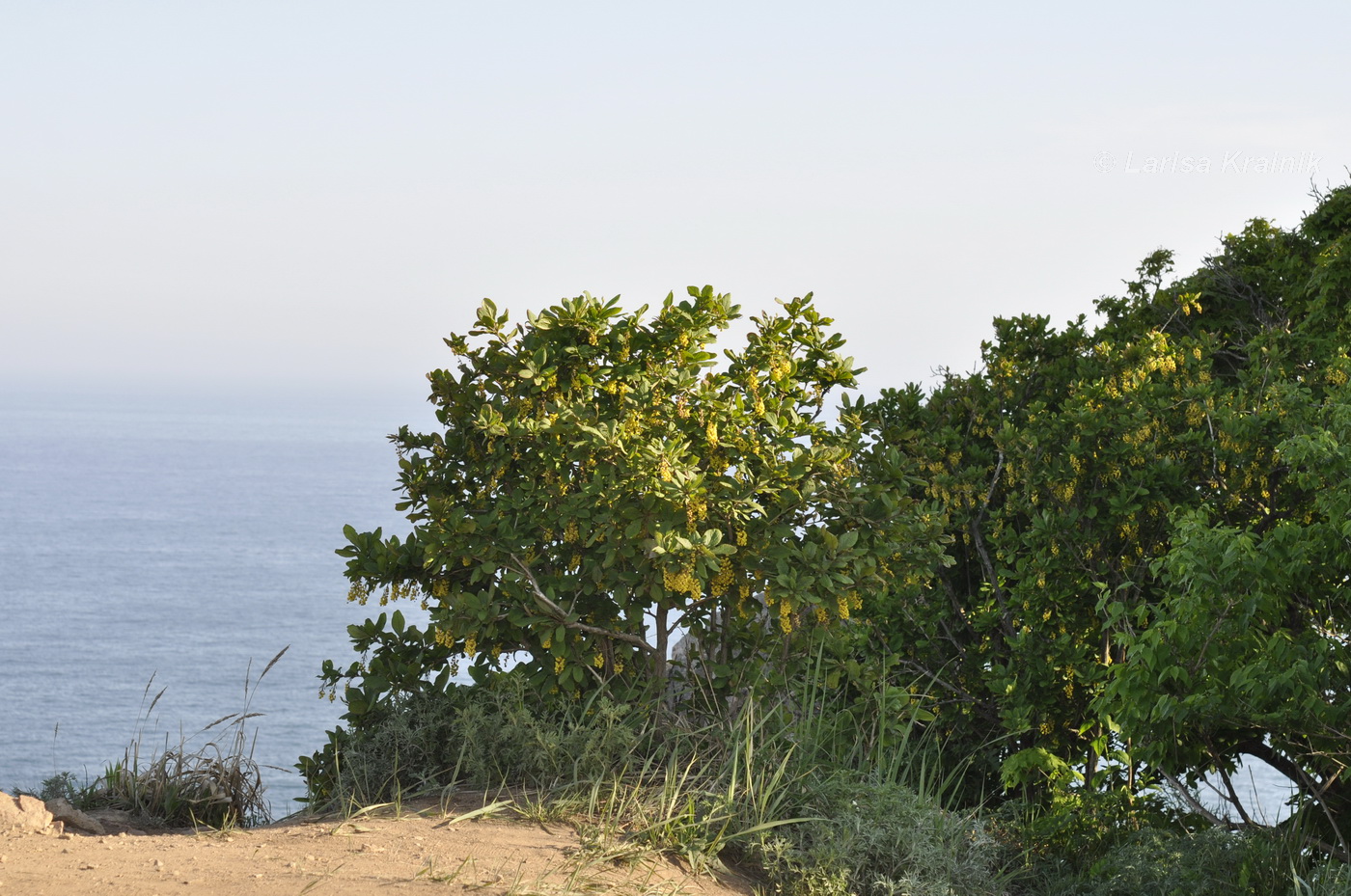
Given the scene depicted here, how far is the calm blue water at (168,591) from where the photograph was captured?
4875cm

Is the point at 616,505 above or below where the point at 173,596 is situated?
above

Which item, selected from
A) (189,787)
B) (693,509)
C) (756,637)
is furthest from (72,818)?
(756,637)

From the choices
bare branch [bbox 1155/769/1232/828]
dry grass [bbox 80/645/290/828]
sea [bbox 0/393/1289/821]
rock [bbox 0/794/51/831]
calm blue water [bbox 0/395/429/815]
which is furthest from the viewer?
calm blue water [bbox 0/395/429/815]

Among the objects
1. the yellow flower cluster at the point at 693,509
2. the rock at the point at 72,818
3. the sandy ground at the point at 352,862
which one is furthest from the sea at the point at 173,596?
the yellow flower cluster at the point at 693,509

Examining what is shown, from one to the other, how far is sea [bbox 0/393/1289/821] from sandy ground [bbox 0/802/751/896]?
160 cm

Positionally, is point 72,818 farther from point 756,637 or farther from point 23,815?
point 756,637

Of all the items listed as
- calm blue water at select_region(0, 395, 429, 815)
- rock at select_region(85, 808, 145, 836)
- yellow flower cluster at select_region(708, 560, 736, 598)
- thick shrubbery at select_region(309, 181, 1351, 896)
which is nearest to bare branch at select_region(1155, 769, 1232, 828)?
thick shrubbery at select_region(309, 181, 1351, 896)

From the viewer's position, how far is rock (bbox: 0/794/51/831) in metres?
4.43

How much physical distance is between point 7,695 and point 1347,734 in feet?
199

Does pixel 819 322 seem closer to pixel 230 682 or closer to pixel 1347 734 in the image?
Answer: pixel 1347 734

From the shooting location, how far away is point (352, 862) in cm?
400

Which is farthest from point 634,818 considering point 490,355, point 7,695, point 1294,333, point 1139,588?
point 7,695

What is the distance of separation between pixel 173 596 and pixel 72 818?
82331 millimetres

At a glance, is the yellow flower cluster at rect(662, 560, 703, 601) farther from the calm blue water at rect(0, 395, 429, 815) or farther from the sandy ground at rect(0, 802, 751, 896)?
the calm blue water at rect(0, 395, 429, 815)
